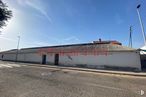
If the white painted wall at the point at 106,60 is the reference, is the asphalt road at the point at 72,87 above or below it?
below

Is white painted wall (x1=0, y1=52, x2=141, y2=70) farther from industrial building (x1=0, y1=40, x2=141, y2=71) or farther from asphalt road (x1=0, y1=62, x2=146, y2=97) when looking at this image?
asphalt road (x1=0, y1=62, x2=146, y2=97)

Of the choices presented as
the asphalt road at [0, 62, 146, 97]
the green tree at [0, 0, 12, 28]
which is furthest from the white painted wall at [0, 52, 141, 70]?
the green tree at [0, 0, 12, 28]

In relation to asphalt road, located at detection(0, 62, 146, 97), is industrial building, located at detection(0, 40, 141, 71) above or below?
above

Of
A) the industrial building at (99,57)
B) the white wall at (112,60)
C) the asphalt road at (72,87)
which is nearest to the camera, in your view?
the asphalt road at (72,87)

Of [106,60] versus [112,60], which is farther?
[106,60]

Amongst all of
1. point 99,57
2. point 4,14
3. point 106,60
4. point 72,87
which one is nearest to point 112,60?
point 106,60

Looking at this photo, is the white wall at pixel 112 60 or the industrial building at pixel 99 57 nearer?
the white wall at pixel 112 60

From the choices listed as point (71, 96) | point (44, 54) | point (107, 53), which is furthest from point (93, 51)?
point (71, 96)

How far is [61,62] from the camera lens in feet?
90.7

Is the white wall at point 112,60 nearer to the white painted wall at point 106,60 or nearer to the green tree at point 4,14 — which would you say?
the white painted wall at point 106,60

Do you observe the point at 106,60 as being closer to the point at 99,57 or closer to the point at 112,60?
the point at 112,60

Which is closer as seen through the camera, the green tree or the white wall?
the green tree

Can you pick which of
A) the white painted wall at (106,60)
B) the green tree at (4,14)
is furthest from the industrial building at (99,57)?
the green tree at (4,14)

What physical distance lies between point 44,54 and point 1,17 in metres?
24.1
